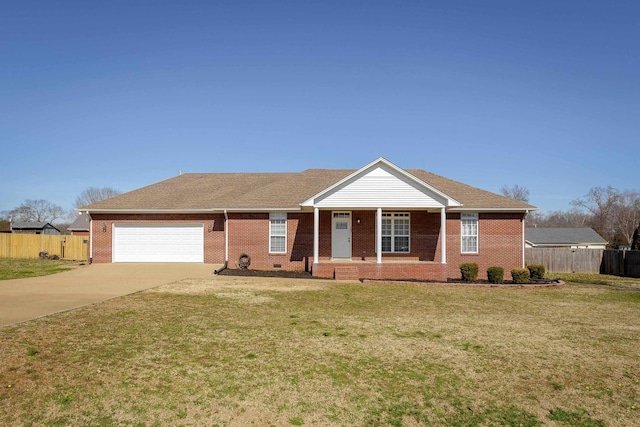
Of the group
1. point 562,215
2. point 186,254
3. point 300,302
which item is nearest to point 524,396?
point 300,302

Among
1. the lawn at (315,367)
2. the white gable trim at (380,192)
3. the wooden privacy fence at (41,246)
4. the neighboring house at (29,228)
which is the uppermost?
the white gable trim at (380,192)

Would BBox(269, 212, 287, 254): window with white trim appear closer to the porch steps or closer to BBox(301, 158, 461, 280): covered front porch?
BBox(301, 158, 461, 280): covered front porch

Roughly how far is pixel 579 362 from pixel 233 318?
6.72 m

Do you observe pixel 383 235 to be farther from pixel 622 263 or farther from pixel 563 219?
pixel 563 219

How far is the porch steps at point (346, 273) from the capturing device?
19062mm

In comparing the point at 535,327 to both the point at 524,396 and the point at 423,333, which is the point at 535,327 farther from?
the point at 524,396

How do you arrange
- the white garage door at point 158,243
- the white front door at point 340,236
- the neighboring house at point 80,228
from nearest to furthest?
the white front door at point 340,236 → the white garage door at point 158,243 → the neighboring house at point 80,228

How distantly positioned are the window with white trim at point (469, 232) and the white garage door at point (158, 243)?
519 inches

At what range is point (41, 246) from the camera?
101 ft

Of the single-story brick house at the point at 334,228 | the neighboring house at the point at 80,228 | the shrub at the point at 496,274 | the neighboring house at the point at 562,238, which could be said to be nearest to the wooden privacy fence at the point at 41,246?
the single-story brick house at the point at 334,228

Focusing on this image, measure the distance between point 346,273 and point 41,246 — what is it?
23558mm

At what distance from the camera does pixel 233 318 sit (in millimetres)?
9938

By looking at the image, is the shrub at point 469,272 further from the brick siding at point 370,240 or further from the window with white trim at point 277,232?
the window with white trim at point 277,232

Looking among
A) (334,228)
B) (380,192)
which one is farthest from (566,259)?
(334,228)
